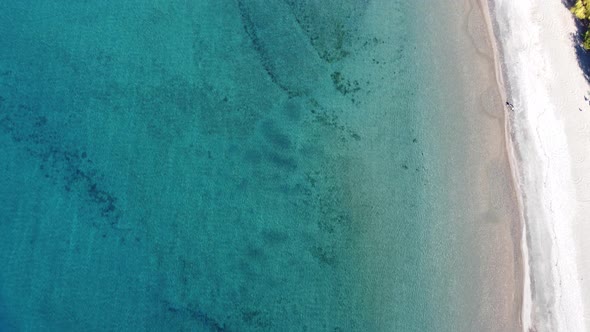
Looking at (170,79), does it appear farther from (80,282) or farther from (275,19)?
(80,282)

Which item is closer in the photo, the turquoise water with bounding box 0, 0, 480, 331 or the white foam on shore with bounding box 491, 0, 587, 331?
the turquoise water with bounding box 0, 0, 480, 331

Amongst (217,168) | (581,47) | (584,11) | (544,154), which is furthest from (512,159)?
(217,168)

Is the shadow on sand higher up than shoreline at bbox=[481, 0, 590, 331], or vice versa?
the shadow on sand

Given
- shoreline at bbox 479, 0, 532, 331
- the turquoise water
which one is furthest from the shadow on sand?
the turquoise water

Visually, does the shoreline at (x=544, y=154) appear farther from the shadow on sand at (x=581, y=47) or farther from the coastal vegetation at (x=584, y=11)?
the coastal vegetation at (x=584, y=11)

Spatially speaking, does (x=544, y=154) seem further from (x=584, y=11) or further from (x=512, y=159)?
(x=584, y=11)

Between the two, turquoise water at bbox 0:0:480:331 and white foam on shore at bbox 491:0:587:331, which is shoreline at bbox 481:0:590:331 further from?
turquoise water at bbox 0:0:480:331
